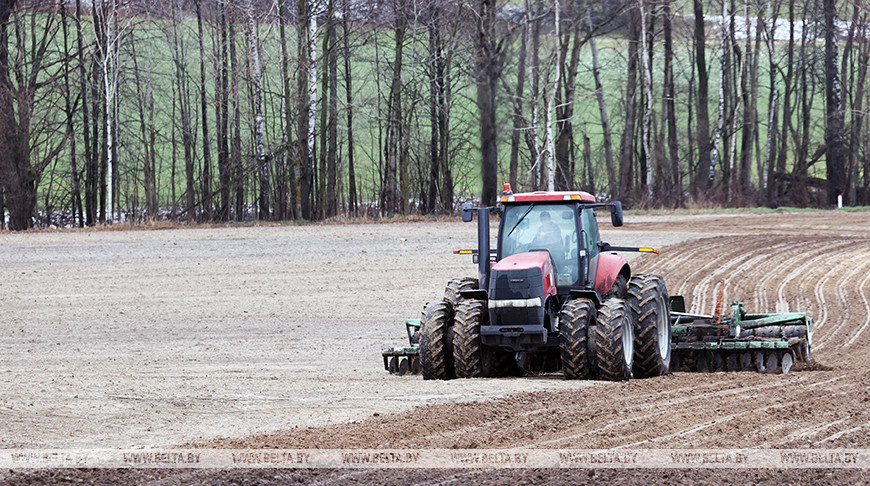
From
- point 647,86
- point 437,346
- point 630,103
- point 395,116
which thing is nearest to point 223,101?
point 395,116

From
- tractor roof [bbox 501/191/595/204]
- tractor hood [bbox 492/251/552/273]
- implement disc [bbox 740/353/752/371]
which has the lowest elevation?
implement disc [bbox 740/353/752/371]

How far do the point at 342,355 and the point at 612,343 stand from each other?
5.00 meters

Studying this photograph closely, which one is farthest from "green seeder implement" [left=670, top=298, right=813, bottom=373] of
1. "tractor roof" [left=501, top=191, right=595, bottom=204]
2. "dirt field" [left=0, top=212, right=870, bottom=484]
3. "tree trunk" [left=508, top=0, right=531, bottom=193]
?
"tree trunk" [left=508, top=0, right=531, bottom=193]

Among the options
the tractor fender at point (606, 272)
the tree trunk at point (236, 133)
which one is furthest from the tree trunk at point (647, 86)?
the tractor fender at point (606, 272)

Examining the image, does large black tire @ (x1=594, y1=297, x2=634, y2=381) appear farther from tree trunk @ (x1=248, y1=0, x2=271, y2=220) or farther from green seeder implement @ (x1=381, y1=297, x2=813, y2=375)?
tree trunk @ (x1=248, y1=0, x2=271, y2=220)

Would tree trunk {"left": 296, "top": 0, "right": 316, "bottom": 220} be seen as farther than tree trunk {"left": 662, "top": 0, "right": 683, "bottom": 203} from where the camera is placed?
No

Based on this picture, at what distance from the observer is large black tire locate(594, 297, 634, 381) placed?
35.0 ft

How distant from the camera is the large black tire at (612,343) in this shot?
10664mm

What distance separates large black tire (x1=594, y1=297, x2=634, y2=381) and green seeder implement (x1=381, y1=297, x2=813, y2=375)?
73.5 inches

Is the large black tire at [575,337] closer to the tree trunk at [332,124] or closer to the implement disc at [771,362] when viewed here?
the implement disc at [771,362]

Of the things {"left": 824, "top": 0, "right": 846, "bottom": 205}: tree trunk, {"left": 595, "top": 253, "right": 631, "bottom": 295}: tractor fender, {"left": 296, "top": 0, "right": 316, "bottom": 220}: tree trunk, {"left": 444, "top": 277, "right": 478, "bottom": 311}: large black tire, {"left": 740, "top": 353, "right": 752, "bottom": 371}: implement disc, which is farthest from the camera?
{"left": 824, "top": 0, "right": 846, "bottom": 205}: tree trunk

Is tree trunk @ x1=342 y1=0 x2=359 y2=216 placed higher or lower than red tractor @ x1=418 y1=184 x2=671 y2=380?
higher

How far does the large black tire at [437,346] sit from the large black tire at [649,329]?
2117mm

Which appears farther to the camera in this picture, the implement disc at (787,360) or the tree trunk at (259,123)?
the tree trunk at (259,123)
